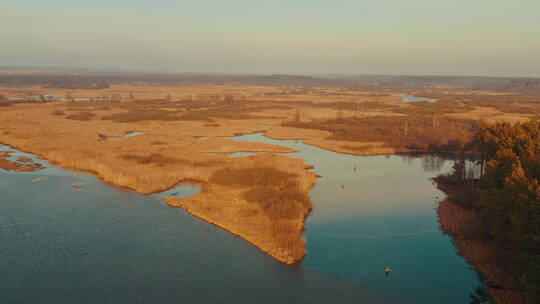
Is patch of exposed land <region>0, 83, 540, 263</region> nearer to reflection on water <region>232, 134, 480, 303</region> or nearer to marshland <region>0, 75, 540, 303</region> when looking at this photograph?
marshland <region>0, 75, 540, 303</region>

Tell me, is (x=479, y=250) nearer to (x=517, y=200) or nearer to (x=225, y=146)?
(x=517, y=200)

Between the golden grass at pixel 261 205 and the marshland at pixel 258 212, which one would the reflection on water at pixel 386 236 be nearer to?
the marshland at pixel 258 212

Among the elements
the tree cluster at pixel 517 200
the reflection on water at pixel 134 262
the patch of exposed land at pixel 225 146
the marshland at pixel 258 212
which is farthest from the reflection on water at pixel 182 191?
the tree cluster at pixel 517 200

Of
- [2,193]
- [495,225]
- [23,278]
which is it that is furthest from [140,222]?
[495,225]

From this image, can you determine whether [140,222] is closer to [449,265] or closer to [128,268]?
[128,268]

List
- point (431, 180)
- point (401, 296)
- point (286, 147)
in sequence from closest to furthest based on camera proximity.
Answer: point (401, 296)
point (431, 180)
point (286, 147)

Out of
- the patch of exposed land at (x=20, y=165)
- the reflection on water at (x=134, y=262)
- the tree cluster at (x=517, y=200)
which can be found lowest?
the reflection on water at (x=134, y=262)
